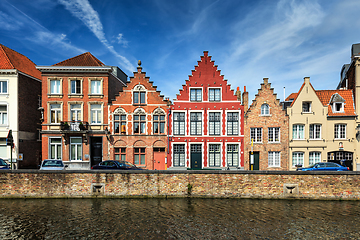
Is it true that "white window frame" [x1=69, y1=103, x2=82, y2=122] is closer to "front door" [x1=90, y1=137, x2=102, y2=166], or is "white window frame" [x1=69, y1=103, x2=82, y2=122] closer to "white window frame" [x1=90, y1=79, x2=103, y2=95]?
"white window frame" [x1=90, y1=79, x2=103, y2=95]

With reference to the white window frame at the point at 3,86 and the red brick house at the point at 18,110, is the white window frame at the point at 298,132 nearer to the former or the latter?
the red brick house at the point at 18,110

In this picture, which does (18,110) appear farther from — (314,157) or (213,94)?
(314,157)

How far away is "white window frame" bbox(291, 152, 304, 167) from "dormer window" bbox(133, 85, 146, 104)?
726 inches

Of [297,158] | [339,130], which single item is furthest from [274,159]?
[339,130]

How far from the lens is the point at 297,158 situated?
23.9 m

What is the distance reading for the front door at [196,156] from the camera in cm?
2450

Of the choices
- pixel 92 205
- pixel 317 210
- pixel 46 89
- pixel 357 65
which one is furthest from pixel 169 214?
pixel 357 65

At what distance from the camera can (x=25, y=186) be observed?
16.8 m

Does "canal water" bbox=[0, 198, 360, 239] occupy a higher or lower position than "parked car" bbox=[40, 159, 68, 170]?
lower

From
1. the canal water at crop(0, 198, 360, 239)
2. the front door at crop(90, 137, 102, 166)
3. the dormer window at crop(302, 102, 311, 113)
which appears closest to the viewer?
the canal water at crop(0, 198, 360, 239)

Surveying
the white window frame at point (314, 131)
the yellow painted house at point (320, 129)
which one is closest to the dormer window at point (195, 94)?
the yellow painted house at point (320, 129)

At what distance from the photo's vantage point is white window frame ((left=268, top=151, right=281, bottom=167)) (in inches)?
946

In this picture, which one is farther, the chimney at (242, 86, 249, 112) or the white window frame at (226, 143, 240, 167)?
the chimney at (242, 86, 249, 112)

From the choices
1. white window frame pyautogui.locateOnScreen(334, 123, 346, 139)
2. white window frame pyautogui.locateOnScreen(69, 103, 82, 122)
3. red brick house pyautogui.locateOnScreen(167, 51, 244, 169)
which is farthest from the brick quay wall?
white window frame pyautogui.locateOnScreen(334, 123, 346, 139)
